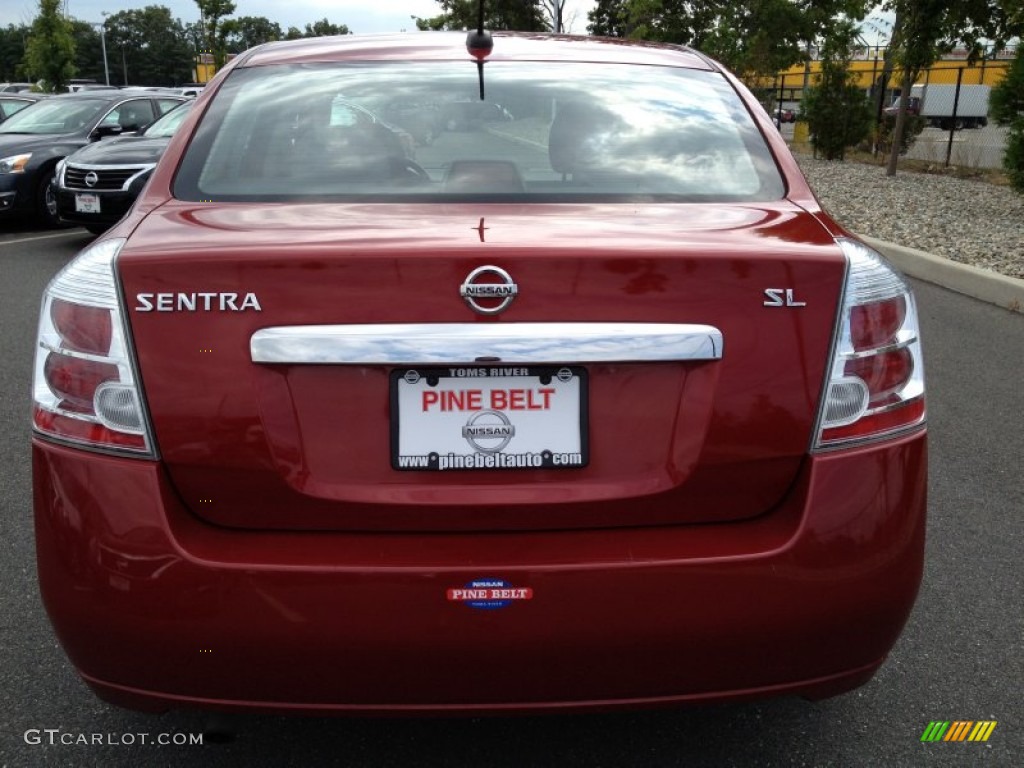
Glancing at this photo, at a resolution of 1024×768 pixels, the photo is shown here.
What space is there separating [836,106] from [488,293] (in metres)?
20.6

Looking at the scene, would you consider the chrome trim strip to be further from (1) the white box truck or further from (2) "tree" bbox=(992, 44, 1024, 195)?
(1) the white box truck

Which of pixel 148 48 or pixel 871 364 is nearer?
pixel 871 364

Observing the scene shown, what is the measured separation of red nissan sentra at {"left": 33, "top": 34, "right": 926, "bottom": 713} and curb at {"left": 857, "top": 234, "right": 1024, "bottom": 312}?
567 centimetres

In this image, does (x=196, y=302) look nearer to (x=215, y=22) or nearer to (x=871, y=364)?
(x=871, y=364)

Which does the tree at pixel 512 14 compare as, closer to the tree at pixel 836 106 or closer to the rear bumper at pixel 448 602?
the tree at pixel 836 106

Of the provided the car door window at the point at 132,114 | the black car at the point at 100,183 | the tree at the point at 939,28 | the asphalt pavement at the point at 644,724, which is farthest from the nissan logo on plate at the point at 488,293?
the tree at the point at 939,28

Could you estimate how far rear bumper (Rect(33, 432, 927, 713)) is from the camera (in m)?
1.90

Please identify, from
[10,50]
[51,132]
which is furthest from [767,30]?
[10,50]

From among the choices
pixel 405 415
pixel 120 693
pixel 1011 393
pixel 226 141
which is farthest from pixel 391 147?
pixel 1011 393

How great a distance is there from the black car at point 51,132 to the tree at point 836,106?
493 inches

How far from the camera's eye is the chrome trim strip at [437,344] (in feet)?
6.16

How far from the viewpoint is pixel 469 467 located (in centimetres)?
195

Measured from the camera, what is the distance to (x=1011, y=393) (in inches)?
220

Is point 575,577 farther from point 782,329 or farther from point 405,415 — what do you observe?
point 782,329
